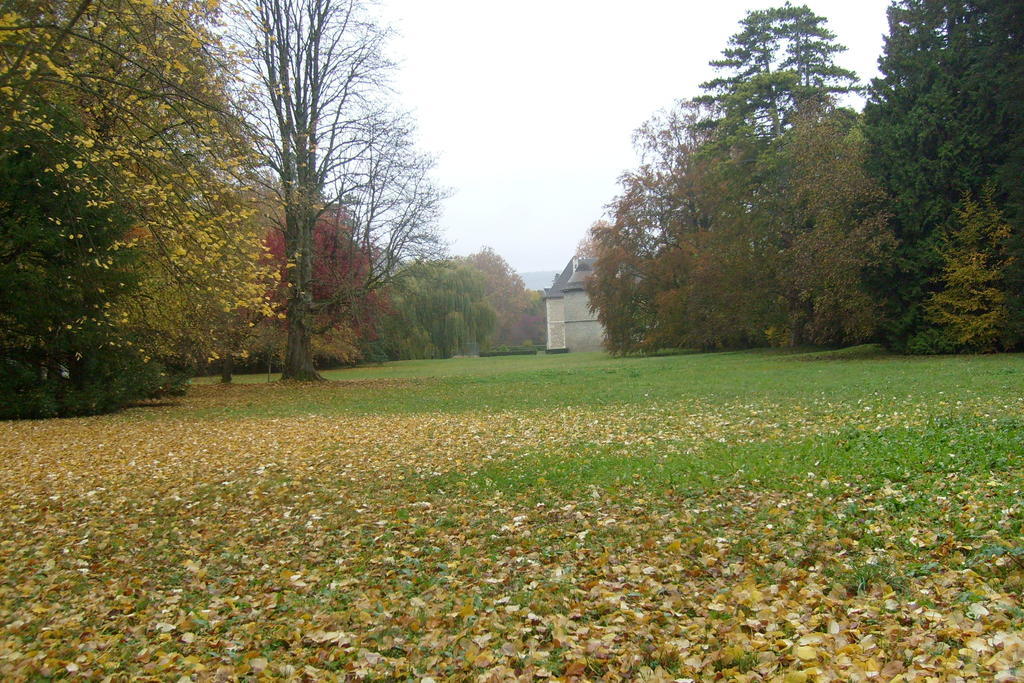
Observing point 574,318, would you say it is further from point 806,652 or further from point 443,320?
point 806,652

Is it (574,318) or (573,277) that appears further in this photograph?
(573,277)

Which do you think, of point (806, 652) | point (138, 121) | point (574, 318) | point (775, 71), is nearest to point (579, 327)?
point (574, 318)

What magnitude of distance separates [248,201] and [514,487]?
949cm

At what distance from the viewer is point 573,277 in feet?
226

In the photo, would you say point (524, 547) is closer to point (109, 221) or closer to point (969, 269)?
point (109, 221)

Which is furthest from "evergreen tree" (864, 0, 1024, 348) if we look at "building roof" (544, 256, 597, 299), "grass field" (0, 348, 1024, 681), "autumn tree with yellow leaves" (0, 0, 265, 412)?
"building roof" (544, 256, 597, 299)

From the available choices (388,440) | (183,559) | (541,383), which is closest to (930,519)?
(183,559)

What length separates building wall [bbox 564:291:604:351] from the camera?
219 ft

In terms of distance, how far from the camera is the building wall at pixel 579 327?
66.7 meters

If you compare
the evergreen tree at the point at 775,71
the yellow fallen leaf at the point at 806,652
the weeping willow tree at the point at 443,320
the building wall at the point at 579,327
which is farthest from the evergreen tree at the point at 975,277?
the building wall at the point at 579,327

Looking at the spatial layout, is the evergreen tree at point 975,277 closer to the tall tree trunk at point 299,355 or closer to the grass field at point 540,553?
the grass field at point 540,553

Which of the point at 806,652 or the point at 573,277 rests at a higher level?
the point at 573,277

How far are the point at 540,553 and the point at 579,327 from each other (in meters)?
62.5

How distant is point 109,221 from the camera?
1315 cm
